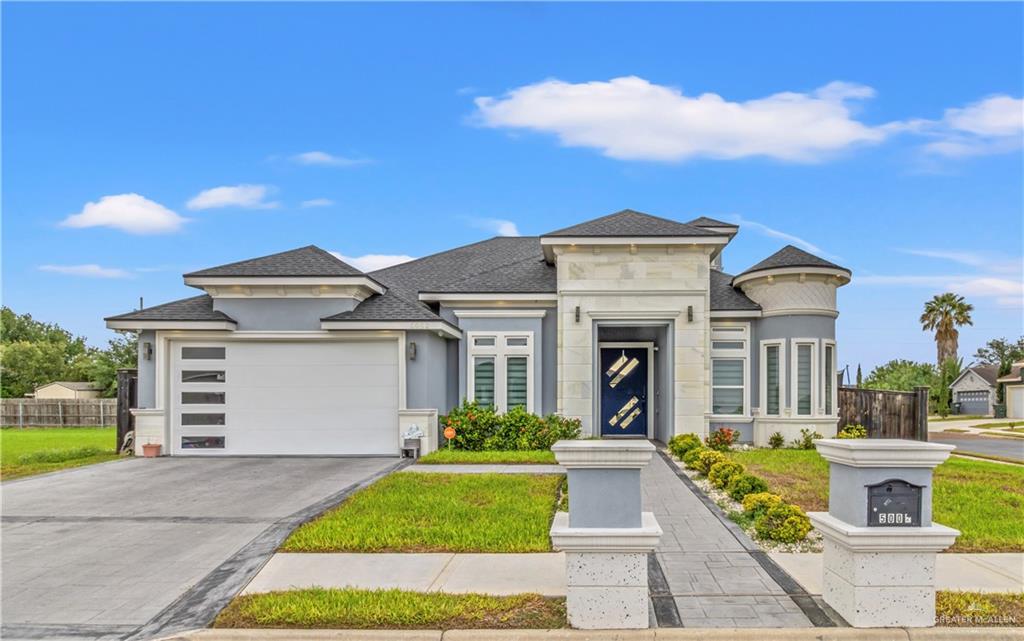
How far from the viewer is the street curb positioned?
4363 mm

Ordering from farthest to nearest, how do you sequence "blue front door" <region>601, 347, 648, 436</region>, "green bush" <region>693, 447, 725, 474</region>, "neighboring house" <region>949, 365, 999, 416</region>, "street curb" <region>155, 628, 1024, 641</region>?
"neighboring house" <region>949, 365, 999, 416</region>
"blue front door" <region>601, 347, 648, 436</region>
"green bush" <region>693, 447, 725, 474</region>
"street curb" <region>155, 628, 1024, 641</region>

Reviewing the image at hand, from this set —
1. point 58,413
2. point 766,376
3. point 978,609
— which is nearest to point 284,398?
point 766,376

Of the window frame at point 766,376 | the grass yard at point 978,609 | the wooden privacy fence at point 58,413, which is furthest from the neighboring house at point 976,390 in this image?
the wooden privacy fence at point 58,413

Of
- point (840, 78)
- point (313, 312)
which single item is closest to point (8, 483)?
point (313, 312)

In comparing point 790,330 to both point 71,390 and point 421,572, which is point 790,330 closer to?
point 421,572

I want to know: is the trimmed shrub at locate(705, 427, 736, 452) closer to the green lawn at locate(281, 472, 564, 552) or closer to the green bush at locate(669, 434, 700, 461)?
the green bush at locate(669, 434, 700, 461)

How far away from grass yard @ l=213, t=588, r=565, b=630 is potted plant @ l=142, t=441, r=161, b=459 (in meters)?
10.5

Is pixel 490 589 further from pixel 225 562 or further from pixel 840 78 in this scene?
pixel 840 78

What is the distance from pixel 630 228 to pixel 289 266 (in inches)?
320

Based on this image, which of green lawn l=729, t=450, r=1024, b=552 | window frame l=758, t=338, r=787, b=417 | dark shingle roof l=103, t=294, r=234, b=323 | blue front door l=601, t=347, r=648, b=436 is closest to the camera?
green lawn l=729, t=450, r=1024, b=552

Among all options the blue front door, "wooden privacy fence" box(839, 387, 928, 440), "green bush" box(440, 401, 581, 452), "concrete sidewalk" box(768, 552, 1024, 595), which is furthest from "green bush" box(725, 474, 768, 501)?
"wooden privacy fence" box(839, 387, 928, 440)

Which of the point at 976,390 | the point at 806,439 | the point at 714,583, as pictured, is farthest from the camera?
the point at 976,390

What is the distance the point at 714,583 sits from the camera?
215 inches

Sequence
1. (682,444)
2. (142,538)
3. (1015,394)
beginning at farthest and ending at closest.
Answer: (1015,394) < (682,444) < (142,538)
